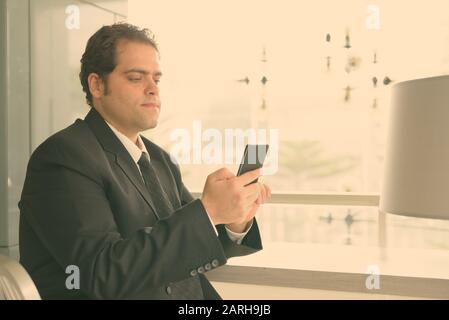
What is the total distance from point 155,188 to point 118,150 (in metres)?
0.12

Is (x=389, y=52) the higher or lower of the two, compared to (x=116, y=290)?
higher

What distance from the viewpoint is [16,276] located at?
2.22ft

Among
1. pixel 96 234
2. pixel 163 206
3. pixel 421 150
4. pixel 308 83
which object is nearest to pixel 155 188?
pixel 163 206

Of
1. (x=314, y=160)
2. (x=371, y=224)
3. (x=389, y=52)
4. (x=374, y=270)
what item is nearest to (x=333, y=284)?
(x=374, y=270)

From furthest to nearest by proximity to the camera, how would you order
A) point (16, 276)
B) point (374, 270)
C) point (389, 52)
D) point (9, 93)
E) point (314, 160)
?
point (314, 160)
point (389, 52)
point (374, 270)
point (9, 93)
point (16, 276)

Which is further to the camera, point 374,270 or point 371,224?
point 371,224

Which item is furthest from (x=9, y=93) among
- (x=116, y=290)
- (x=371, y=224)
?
(x=371, y=224)

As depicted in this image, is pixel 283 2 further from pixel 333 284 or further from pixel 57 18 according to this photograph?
pixel 333 284

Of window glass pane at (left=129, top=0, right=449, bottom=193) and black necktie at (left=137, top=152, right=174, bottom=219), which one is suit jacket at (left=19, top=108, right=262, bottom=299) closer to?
black necktie at (left=137, top=152, right=174, bottom=219)

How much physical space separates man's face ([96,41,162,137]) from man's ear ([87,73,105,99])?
0.05 feet

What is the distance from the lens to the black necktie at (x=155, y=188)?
43.7 inches
